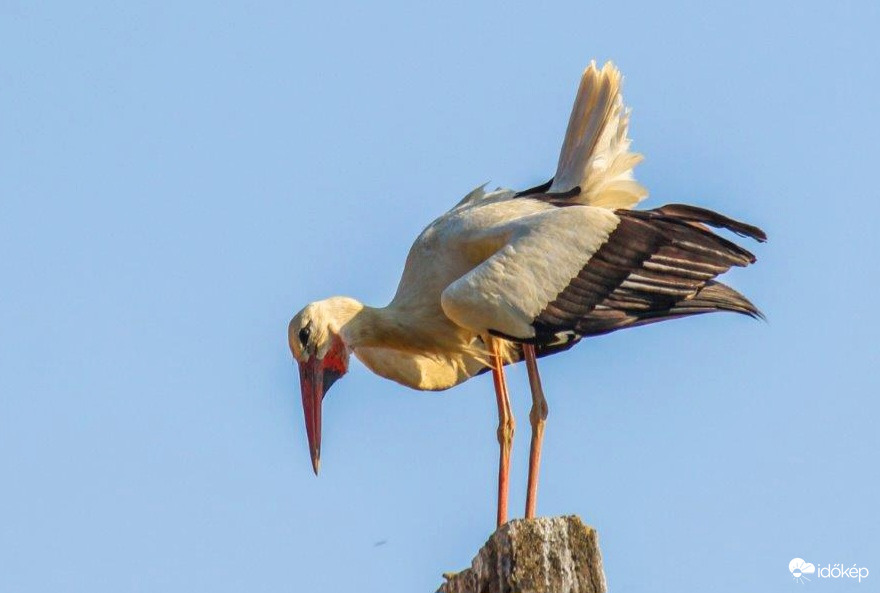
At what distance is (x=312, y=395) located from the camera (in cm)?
1101

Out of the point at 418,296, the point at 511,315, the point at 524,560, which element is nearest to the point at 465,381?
the point at 418,296

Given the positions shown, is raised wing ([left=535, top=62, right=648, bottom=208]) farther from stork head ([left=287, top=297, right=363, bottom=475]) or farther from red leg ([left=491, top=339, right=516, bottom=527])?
stork head ([left=287, top=297, right=363, bottom=475])

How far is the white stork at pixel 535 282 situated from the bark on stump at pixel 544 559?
3538 mm

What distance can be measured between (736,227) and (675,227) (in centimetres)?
37

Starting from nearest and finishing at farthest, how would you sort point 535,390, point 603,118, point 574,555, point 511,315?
point 574,555 → point 511,315 → point 535,390 → point 603,118

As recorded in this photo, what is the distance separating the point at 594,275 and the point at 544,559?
4080 mm

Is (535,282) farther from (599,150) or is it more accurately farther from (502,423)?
(599,150)

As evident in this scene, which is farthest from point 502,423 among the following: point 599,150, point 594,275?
point 599,150

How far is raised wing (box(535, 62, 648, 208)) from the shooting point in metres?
11.6

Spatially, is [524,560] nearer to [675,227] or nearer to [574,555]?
[574,555]

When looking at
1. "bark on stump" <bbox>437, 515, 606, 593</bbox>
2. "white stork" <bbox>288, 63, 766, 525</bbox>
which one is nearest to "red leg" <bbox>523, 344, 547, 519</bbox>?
"white stork" <bbox>288, 63, 766, 525</bbox>

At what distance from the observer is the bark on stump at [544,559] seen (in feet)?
21.5

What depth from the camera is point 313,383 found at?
36.2 ft

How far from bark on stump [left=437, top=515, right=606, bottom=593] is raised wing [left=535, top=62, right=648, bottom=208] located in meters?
4.98
